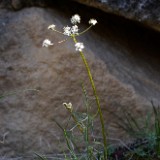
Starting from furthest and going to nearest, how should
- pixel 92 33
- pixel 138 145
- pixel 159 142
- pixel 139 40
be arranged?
pixel 139 40 → pixel 92 33 → pixel 138 145 → pixel 159 142

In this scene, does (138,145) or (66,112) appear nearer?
(138,145)

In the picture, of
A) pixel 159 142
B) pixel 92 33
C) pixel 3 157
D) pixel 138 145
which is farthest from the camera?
pixel 92 33

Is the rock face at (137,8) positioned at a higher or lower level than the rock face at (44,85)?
higher

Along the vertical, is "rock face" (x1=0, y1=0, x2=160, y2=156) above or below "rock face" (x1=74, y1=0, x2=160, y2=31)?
below

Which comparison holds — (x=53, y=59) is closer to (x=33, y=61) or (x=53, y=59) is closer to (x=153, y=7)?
(x=33, y=61)

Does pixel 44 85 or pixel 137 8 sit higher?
pixel 137 8

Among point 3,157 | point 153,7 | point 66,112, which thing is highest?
point 153,7

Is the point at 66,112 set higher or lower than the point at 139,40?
lower

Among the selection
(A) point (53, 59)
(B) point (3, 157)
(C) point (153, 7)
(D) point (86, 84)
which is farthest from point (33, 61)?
(C) point (153, 7)
